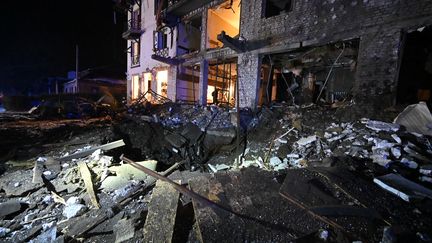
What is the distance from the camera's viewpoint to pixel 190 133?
8203 millimetres

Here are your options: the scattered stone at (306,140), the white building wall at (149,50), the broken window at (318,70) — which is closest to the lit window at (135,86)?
the white building wall at (149,50)

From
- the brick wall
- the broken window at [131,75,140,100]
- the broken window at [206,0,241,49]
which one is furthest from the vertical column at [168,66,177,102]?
the brick wall

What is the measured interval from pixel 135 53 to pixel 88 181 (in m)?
15.8

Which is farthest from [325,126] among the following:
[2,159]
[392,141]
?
[2,159]

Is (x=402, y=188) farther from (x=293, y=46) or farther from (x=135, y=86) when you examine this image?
(x=135, y=86)

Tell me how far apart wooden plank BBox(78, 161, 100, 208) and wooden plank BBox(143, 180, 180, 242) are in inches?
53.1

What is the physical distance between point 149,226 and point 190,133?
5.69m

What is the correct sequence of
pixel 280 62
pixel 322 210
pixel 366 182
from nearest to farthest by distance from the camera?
1. pixel 322 210
2. pixel 366 182
3. pixel 280 62

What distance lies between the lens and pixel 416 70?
6641mm

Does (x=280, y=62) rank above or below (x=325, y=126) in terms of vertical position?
above

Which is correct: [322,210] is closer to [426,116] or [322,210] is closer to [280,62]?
[426,116]

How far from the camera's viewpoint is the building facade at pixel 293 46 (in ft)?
18.2

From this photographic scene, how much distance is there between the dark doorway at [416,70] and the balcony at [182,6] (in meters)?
8.79

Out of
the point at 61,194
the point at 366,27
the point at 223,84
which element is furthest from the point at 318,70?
the point at 61,194
